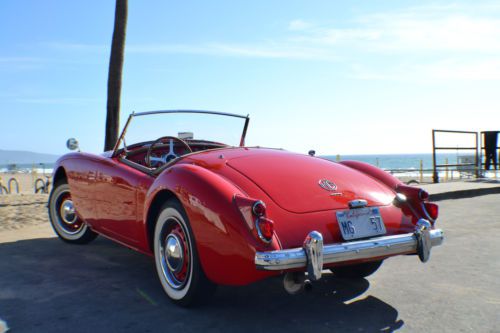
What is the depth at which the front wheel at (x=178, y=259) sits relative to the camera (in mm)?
2879

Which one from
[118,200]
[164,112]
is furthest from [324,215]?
[164,112]

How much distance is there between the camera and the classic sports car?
8.53 ft

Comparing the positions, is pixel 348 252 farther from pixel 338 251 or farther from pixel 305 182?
pixel 305 182

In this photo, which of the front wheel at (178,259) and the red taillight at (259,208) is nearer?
the red taillight at (259,208)

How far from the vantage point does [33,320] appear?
2816mm

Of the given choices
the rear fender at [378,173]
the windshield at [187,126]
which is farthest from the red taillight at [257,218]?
the windshield at [187,126]

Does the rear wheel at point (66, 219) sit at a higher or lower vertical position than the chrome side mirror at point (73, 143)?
lower

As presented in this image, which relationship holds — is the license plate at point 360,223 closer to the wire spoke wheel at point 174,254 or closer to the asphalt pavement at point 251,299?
the asphalt pavement at point 251,299

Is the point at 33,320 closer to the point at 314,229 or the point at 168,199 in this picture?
the point at 168,199

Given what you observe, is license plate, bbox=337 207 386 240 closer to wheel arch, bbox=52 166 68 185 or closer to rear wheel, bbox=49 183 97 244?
rear wheel, bbox=49 183 97 244

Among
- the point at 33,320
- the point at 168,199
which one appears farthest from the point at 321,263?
the point at 33,320

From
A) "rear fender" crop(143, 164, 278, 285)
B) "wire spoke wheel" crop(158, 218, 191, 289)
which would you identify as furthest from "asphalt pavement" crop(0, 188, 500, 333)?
"rear fender" crop(143, 164, 278, 285)

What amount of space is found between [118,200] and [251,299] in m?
1.46

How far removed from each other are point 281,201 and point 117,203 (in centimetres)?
164
